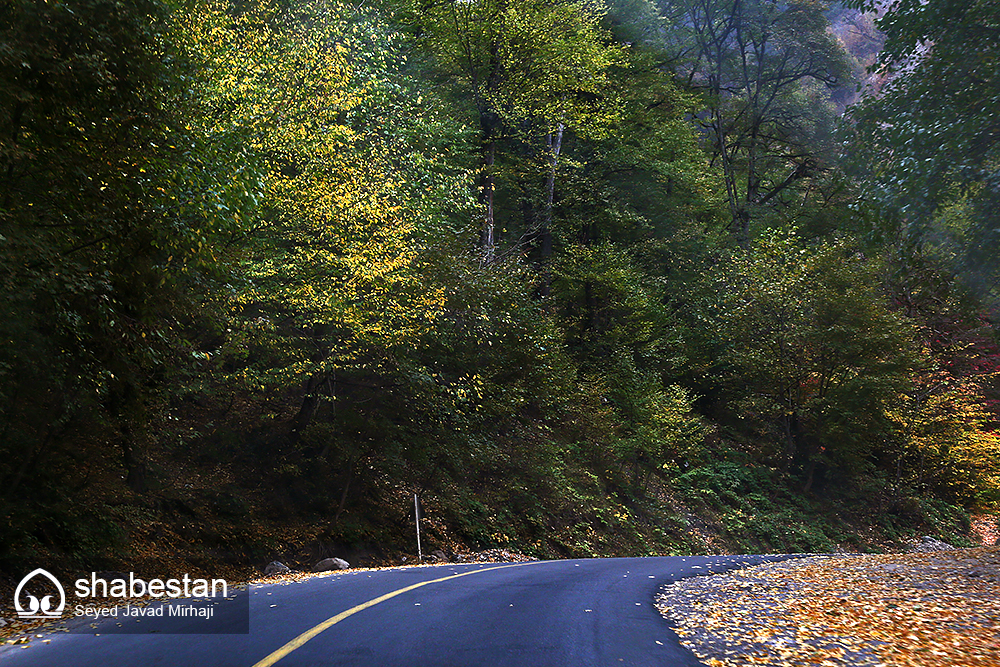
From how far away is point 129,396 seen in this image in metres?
9.56

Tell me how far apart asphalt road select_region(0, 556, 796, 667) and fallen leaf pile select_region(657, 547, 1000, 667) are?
604 mm

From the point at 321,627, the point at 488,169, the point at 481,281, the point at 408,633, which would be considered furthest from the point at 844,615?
the point at 488,169

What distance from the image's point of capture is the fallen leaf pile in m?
6.50

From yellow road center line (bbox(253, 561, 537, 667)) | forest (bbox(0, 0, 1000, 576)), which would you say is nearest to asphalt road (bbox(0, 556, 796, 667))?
yellow road center line (bbox(253, 561, 537, 667))

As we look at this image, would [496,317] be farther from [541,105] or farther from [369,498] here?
[541,105]

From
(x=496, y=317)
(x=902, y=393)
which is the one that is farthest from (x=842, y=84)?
(x=496, y=317)

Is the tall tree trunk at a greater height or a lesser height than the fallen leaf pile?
greater

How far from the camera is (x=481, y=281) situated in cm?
1830

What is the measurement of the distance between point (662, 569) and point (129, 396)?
959 cm

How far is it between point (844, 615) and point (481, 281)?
38.5ft

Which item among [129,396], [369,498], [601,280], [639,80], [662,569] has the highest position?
[639,80]

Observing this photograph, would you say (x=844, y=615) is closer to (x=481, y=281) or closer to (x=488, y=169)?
(x=481, y=281)

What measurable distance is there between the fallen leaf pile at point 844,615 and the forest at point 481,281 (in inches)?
222

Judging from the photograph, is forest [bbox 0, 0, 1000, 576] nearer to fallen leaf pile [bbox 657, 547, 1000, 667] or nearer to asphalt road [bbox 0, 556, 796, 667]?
asphalt road [bbox 0, 556, 796, 667]
